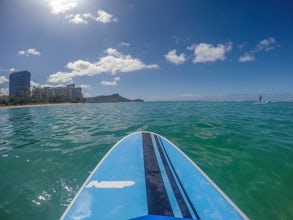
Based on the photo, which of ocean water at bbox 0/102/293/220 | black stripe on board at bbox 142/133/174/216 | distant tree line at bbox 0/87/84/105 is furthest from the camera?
distant tree line at bbox 0/87/84/105

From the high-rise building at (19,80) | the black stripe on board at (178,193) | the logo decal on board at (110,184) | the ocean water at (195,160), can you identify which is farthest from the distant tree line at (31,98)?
the high-rise building at (19,80)

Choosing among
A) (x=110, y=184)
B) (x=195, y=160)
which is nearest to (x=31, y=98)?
(x=195, y=160)

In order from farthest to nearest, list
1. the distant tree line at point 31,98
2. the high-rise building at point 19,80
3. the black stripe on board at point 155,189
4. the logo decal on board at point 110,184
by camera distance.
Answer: the high-rise building at point 19,80, the distant tree line at point 31,98, the logo decal on board at point 110,184, the black stripe on board at point 155,189

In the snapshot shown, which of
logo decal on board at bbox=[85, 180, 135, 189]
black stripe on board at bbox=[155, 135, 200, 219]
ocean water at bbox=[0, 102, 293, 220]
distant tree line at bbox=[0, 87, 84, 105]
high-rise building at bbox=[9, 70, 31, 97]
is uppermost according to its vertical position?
high-rise building at bbox=[9, 70, 31, 97]

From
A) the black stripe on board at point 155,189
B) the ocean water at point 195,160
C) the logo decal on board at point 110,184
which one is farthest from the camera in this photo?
the ocean water at point 195,160

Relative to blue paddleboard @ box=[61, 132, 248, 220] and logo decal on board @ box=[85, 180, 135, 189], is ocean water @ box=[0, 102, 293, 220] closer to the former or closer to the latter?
logo decal on board @ box=[85, 180, 135, 189]

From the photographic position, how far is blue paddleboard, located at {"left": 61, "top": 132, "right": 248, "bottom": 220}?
1.78 m

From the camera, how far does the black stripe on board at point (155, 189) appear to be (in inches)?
68.9

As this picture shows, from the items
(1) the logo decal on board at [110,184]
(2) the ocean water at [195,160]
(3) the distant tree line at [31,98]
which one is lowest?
(2) the ocean water at [195,160]

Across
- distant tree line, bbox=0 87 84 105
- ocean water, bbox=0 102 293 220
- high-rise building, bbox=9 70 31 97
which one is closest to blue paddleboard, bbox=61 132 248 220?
ocean water, bbox=0 102 293 220

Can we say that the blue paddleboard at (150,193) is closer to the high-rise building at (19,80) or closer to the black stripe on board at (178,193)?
the black stripe on board at (178,193)

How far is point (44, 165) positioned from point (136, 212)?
3403mm

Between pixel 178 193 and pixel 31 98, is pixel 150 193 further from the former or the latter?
pixel 31 98

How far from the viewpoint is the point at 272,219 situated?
95.6 inches
